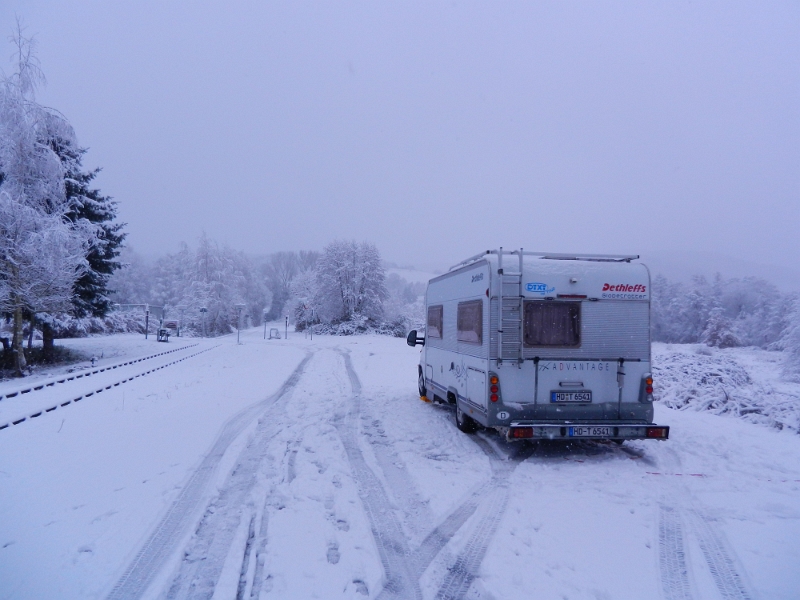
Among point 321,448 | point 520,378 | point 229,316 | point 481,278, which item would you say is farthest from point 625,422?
point 229,316

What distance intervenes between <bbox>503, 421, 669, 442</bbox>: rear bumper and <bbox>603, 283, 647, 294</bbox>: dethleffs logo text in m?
1.94

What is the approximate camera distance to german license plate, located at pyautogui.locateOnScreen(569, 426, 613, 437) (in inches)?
272

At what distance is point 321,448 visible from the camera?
7.64 m

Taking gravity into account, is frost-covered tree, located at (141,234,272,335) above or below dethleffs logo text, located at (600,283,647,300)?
above

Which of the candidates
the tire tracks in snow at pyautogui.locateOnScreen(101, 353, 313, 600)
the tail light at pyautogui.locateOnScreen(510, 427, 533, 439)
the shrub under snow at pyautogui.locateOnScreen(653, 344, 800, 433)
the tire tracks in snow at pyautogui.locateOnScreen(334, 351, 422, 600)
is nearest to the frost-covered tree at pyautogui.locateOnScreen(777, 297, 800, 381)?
the shrub under snow at pyautogui.locateOnScreen(653, 344, 800, 433)

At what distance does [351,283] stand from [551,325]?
46.9 meters

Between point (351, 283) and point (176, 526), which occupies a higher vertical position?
point (351, 283)

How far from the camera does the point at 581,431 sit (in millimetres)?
6922

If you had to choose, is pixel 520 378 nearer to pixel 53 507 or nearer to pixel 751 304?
pixel 53 507

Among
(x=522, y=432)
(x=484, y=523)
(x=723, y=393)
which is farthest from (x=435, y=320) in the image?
(x=723, y=393)

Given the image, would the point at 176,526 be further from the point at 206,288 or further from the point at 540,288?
the point at 206,288

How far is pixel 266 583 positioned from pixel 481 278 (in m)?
5.06

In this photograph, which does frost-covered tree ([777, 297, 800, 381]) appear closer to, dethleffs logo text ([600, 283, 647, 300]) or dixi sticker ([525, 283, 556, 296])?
dethleffs logo text ([600, 283, 647, 300])

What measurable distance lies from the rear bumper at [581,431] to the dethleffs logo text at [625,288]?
1.94m
